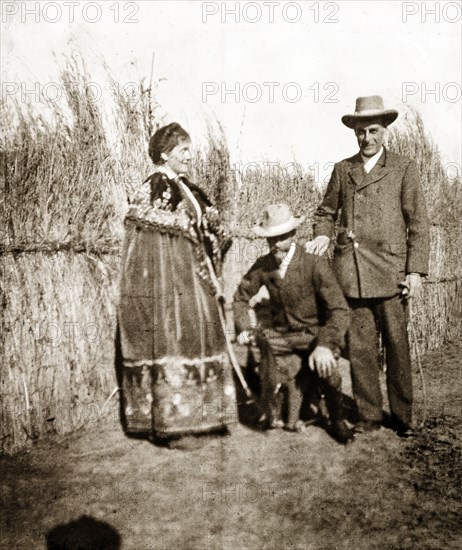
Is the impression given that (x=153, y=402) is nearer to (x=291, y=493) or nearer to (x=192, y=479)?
(x=192, y=479)

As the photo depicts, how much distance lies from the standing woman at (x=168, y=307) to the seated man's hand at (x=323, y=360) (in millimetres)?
804

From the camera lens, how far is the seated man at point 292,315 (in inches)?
160

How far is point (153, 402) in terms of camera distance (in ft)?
13.8

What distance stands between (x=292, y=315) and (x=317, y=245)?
0.55 m

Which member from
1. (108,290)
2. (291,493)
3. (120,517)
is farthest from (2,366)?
(291,493)

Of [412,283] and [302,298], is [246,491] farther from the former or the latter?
[412,283]

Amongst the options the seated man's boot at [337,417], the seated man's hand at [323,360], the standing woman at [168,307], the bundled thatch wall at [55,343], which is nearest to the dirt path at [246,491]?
the seated man's boot at [337,417]

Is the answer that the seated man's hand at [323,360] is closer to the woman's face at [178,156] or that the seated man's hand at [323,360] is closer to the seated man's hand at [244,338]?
the seated man's hand at [244,338]

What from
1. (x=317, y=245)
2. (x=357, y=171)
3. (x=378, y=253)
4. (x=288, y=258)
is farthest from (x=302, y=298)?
(x=357, y=171)

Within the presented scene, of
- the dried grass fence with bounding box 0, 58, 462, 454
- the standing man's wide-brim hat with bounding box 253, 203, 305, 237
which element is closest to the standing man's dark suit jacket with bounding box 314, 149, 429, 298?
the standing man's wide-brim hat with bounding box 253, 203, 305, 237

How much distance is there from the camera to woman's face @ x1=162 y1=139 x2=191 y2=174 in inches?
162

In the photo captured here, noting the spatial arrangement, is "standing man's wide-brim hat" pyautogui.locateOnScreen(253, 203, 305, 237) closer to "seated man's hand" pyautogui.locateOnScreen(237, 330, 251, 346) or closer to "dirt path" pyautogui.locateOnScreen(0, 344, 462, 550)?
"seated man's hand" pyautogui.locateOnScreen(237, 330, 251, 346)

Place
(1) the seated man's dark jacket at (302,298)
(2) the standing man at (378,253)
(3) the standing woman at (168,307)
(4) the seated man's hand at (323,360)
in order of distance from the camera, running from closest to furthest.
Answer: (4) the seated man's hand at (323,360), (1) the seated man's dark jacket at (302,298), (3) the standing woman at (168,307), (2) the standing man at (378,253)

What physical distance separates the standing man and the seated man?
0.22 metres
